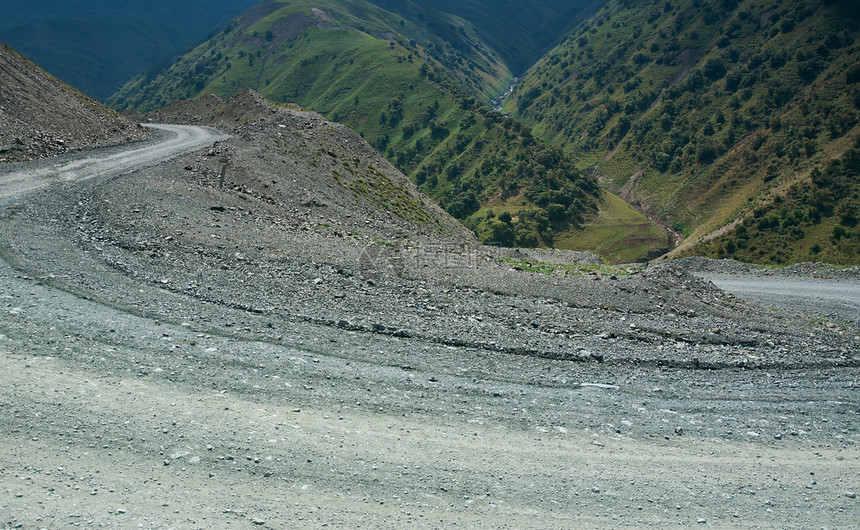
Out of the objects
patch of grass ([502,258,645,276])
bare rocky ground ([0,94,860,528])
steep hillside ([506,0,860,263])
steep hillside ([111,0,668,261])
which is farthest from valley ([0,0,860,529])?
steep hillside ([111,0,668,261])

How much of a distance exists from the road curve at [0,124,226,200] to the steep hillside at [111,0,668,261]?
34.3 meters

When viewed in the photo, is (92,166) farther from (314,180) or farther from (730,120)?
(730,120)

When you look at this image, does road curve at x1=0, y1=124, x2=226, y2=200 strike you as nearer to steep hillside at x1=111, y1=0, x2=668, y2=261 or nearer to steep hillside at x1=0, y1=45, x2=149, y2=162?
steep hillside at x1=0, y1=45, x2=149, y2=162

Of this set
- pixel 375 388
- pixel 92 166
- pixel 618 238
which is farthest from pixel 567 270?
pixel 618 238

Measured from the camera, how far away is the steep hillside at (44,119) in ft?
80.6

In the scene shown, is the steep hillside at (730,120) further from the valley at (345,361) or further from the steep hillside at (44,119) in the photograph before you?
the steep hillside at (44,119)

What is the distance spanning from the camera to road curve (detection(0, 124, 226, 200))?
62.4 feet

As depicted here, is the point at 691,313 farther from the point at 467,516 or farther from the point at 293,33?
the point at 293,33

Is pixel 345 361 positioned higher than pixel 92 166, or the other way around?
pixel 345 361

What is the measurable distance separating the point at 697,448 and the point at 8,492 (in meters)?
10.1

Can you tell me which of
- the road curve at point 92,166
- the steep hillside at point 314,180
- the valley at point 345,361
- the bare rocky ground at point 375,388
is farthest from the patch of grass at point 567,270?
the road curve at point 92,166

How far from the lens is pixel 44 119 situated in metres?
28.1

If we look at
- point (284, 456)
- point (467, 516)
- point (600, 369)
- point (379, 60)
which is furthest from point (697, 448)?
point (379, 60)

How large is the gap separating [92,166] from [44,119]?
27.2 feet
